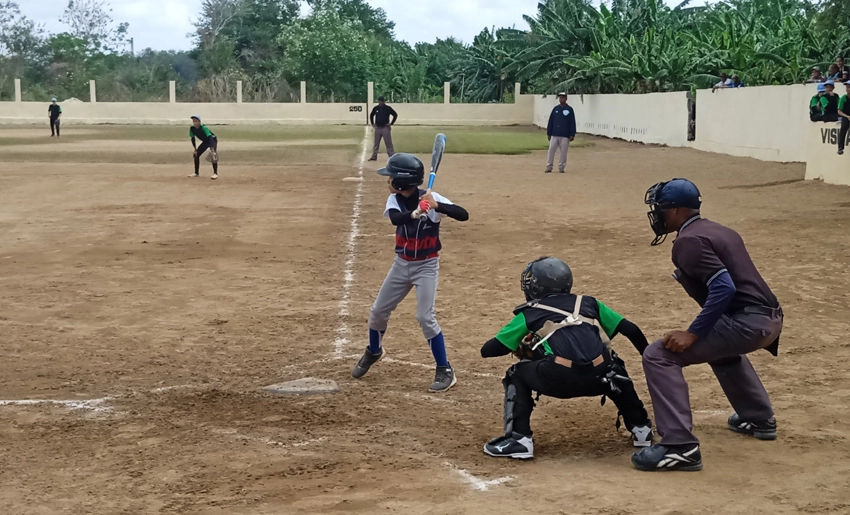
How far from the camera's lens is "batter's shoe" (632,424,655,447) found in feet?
18.2

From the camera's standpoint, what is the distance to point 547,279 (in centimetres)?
555

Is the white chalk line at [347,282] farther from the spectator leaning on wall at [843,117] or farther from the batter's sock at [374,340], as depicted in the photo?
the spectator leaning on wall at [843,117]

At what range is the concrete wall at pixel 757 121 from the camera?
25.7 m

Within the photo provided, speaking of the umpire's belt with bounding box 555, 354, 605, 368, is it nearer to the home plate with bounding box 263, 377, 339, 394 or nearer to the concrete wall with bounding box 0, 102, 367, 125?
the home plate with bounding box 263, 377, 339, 394

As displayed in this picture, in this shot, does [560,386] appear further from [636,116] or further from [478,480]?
[636,116]

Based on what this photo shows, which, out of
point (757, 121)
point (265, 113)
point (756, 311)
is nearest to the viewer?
point (756, 311)

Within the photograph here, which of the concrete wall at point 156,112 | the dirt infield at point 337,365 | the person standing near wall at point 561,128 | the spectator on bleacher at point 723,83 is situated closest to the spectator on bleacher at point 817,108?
the dirt infield at point 337,365

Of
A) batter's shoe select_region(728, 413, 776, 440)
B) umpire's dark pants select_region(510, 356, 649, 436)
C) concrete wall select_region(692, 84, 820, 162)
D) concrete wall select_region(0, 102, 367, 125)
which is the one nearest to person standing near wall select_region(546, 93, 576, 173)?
concrete wall select_region(692, 84, 820, 162)

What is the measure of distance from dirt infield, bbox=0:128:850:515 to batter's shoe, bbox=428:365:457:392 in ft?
0.36

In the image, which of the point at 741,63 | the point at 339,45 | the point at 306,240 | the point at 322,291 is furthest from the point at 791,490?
the point at 339,45

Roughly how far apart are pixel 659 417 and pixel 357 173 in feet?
66.0

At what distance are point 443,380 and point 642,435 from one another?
1862mm

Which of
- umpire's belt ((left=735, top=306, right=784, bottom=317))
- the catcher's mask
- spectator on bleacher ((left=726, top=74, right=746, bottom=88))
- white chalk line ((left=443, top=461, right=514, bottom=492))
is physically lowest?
white chalk line ((left=443, top=461, right=514, bottom=492))

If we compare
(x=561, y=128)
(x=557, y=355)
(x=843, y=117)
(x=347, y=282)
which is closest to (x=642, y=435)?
(x=557, y=355)
